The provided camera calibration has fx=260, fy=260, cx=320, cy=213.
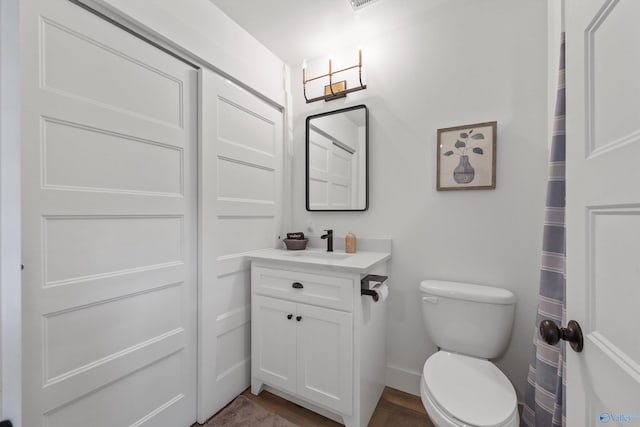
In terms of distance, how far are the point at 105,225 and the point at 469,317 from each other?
5.97ft

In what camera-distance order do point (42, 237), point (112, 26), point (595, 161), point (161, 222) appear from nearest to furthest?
point (595, 161) → point (42, 237) → point (112, 26) → point (161, 222)

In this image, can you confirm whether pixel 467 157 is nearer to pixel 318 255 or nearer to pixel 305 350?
pixel 318 255

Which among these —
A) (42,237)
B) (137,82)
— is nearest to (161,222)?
(42,237)

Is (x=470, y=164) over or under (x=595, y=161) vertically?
over

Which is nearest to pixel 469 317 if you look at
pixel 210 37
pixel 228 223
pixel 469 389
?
pixel 469 389

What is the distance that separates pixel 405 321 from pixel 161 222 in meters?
1.60

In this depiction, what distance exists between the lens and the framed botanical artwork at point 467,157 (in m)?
1.51

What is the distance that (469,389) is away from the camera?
1.10 metres

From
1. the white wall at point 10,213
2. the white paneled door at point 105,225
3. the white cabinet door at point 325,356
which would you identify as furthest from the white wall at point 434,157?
the white wall at point 10,213

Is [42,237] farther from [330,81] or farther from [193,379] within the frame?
[330,81]

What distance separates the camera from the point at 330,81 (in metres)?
1.93

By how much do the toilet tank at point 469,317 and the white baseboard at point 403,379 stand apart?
0.41 meters

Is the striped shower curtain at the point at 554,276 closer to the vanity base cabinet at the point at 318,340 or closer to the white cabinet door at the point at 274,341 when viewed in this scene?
the vanity base cabinet at the point at 318,340

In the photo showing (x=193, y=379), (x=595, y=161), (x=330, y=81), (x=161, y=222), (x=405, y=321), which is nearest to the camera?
(x=595, y=161)
